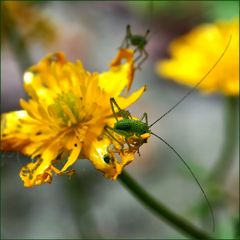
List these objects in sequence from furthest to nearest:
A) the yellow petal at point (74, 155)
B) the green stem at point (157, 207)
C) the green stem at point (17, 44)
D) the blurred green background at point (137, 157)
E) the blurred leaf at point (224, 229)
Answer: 1. the blurred green background at point (137, 157)
2. the green stem at point (17, 44)
3. the blurred leaf at point (224, 229)
4. the green stem at point (157, 207)
5. the yellow petal at point (74, 155)


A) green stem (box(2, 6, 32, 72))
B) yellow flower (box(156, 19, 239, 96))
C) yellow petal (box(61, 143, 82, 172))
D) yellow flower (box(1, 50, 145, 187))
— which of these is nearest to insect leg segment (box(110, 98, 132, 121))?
yellow flower (box(1, 50, 145, 187))

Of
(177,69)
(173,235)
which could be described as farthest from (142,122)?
(173,235)

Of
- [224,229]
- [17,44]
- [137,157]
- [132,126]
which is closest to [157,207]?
[132,126]

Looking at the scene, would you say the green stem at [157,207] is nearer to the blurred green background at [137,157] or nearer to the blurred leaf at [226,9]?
the blurred green background at [137,157]

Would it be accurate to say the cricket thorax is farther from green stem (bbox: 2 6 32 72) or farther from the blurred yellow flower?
the blurred yellow flower

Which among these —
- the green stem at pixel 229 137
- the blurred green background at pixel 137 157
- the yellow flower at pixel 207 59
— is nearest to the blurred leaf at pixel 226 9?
the blurred green background at pixel 137 157

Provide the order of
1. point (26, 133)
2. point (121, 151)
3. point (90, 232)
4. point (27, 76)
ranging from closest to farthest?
point (121, 151), point (26, 133), point (27, 76), point (90, 232)

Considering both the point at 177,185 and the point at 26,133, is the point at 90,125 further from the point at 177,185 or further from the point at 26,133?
the point at 177,185
